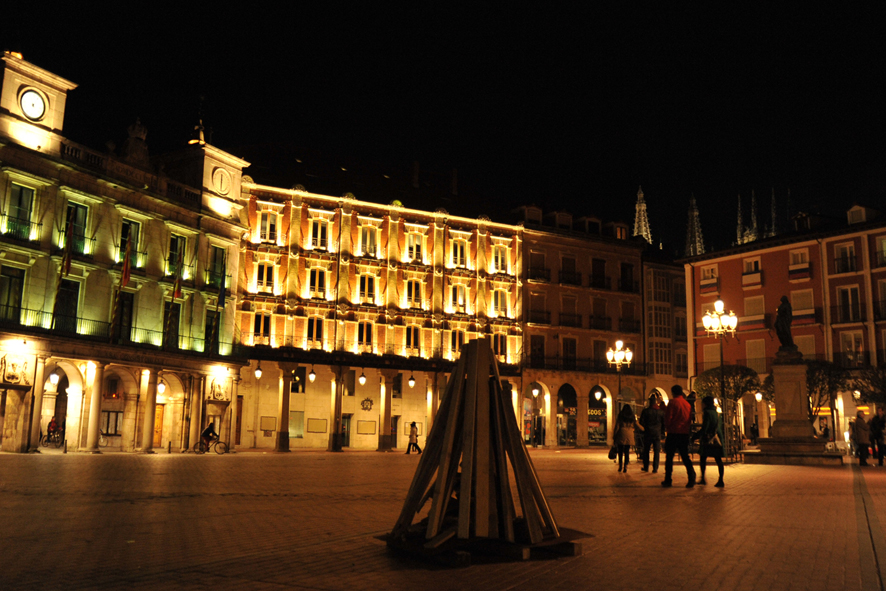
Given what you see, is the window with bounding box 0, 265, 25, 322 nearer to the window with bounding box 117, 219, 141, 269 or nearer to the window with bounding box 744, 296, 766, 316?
the window with bounding box 117, 219, 141, 269

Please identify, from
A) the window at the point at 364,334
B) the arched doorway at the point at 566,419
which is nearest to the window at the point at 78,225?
the window at the point at 364,334

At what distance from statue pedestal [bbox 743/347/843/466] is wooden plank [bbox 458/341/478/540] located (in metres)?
21.5

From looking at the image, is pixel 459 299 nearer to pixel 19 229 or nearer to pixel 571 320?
pixel 571 320

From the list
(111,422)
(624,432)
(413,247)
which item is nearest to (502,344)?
(413,247)

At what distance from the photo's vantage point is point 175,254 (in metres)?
38.8

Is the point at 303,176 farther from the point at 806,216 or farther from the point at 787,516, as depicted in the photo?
the point at 787,516

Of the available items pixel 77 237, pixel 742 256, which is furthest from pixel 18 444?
pixel 742 256

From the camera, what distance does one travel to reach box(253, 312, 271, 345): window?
45.9 meters

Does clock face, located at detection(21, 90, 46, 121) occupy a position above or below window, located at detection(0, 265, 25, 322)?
above

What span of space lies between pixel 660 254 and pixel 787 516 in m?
59.6

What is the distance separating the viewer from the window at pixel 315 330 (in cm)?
4753

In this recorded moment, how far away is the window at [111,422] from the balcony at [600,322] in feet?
110

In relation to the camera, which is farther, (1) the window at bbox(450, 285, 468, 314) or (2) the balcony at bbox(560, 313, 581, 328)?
(2) the balcony at bbox(560, 313, 581, 328)

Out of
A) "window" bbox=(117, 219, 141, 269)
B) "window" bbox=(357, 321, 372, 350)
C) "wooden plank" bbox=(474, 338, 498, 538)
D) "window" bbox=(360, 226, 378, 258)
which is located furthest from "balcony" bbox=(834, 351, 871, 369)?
"wooden plank" bbox=(474, 338, 498, 538)
